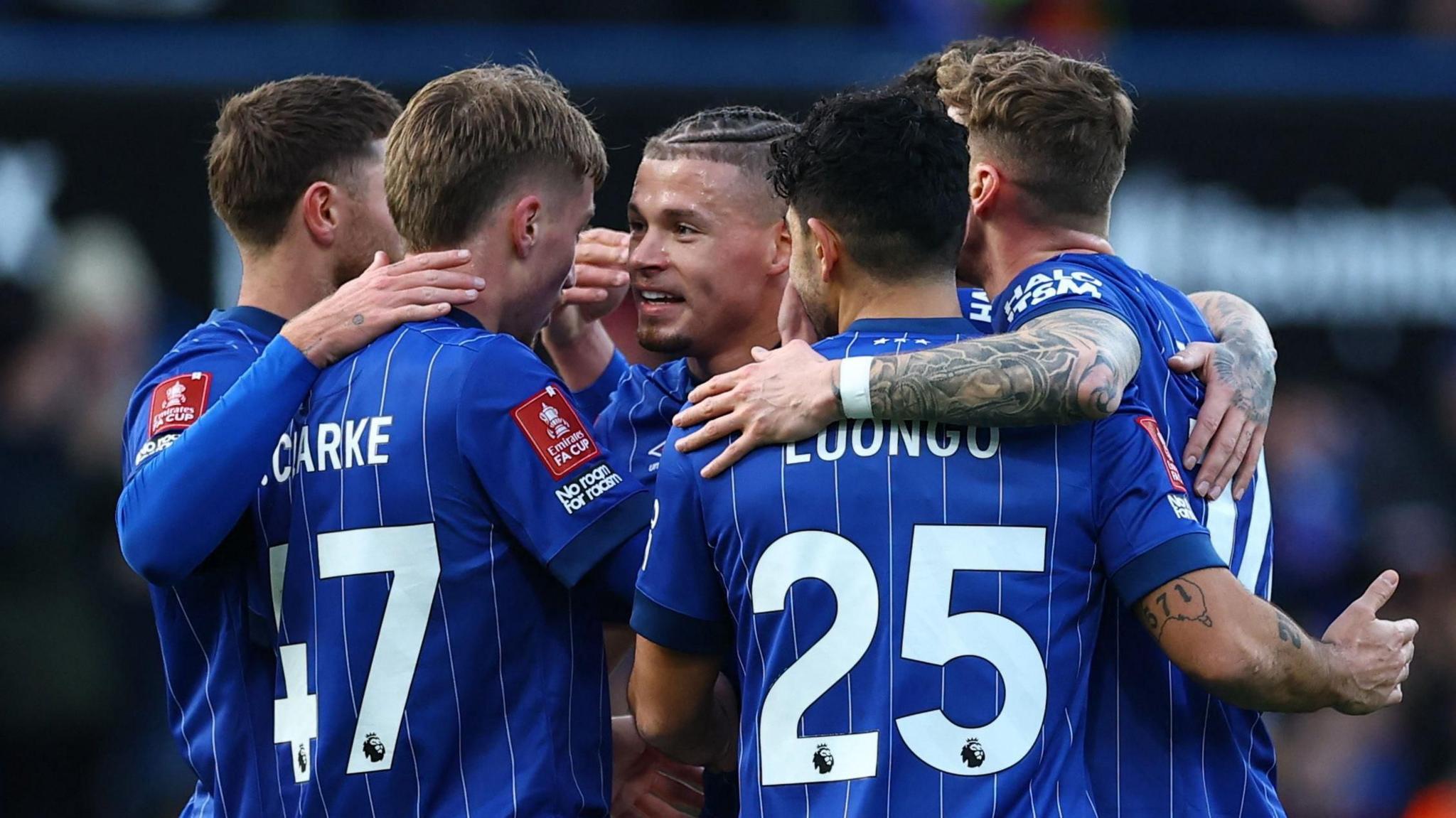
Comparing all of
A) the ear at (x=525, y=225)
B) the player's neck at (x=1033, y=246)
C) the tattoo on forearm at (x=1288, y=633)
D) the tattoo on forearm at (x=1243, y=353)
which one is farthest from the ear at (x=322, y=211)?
the tattoo on forearm at (x=1288, y=633)

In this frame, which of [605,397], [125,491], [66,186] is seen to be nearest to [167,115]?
[66,186]

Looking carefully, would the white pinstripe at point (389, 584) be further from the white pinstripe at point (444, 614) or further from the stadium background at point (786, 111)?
the stadium background at point (786, 111)

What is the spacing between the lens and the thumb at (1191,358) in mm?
4176

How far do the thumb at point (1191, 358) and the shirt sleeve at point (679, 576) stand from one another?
1114 mm

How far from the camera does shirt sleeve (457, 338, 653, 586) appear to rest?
3963 millimetres

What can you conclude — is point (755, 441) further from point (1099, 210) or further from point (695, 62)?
point (695, 62)

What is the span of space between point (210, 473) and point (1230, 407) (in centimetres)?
218

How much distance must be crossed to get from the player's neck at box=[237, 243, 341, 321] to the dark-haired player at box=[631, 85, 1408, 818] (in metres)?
1.31

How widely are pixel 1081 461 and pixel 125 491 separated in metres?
2.03

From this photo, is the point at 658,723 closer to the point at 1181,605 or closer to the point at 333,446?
the point at 333,446

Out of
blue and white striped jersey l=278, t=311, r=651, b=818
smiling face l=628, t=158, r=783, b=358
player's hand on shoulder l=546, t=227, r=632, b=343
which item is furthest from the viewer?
player's hand on shoulder l=546, t=227, r=632, b=343

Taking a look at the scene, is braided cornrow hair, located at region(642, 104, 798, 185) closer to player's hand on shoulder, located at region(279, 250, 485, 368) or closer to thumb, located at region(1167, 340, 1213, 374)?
player's hand on shoulder, located at region(279, 250, 485, 368)

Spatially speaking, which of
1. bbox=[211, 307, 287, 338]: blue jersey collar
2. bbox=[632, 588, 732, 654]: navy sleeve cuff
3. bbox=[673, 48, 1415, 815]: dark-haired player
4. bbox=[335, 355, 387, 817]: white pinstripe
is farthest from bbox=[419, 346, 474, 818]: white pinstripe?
bbox=[211, 307, 287, 338]: blue jersey collar

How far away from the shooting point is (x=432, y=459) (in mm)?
3980
